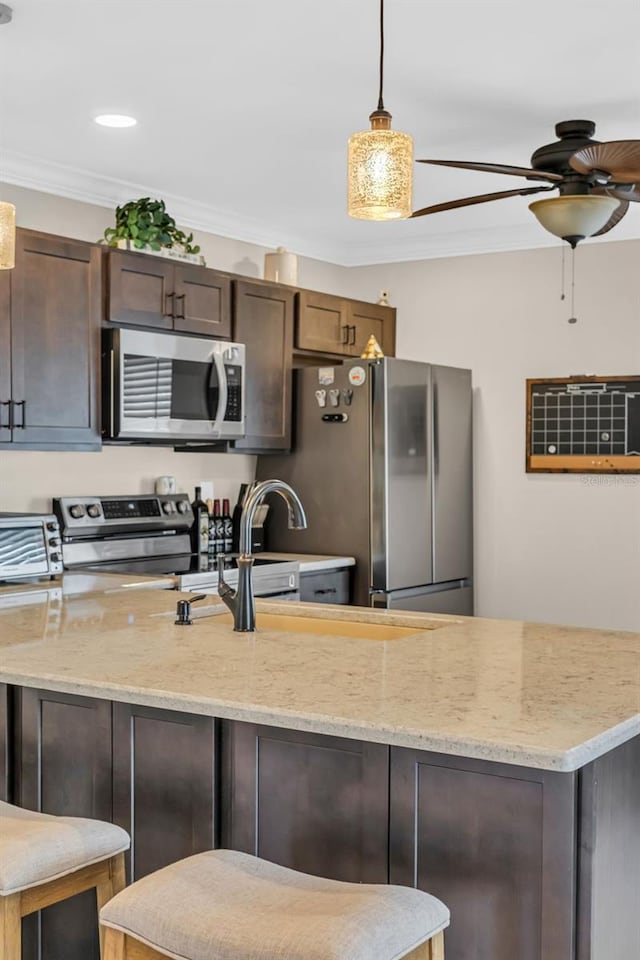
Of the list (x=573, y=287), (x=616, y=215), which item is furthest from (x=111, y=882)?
(x=573, y=287)

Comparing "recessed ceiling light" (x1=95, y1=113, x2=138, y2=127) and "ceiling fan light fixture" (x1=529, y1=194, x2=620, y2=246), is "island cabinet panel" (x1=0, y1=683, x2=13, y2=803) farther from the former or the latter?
"recessed ceiling light" (x1=95, y1=113, x2=138, y2=127)

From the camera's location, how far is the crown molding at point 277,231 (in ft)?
14.5

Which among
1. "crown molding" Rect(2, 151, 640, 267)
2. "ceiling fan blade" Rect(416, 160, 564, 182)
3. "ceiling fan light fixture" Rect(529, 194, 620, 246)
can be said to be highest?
"crown molding" Rect(2, 151, 640, 267)

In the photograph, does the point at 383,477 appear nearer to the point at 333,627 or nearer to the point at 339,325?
the point at 339,325

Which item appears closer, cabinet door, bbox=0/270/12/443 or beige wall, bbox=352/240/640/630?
cabinet door, bbox=0/270/12/443

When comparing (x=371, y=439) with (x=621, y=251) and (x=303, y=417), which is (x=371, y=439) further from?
(x=621, y=251)

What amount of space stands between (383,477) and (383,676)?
294 centimetres

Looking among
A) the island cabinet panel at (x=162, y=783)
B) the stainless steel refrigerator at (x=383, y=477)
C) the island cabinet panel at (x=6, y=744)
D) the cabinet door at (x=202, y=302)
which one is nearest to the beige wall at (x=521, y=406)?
the stainless steel refrigerator at (x=383, y=477)

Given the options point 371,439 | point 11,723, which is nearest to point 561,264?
point 371,439

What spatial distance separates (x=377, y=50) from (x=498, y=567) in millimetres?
3180

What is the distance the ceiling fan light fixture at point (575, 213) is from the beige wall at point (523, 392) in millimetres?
2131

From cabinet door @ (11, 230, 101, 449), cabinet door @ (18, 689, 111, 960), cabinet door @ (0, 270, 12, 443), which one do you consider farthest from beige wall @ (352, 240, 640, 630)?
cabinet door @ (18, 689, 111, 960)

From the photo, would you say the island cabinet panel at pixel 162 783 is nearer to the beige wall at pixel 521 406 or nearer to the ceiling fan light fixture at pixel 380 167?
the ceiling fan light fixture at pixel 380 167

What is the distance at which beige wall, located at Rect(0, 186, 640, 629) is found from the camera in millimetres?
5328
